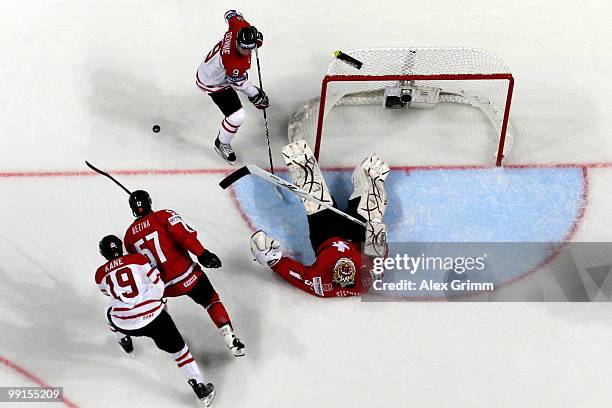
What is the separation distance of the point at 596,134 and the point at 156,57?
2.96 m

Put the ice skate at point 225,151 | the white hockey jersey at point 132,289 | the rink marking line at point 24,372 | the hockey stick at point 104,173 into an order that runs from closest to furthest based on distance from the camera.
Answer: the white hockey jersey at point 132,289 < the rink marking line at point 24,372 < the hockey stick at point 104,173 < the ice skate at point 225,151

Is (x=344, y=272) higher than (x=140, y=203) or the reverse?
the reverse

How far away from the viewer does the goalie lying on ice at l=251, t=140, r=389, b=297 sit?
531 centimetres

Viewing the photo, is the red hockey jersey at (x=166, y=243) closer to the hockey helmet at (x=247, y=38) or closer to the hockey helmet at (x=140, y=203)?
the hockey helmet at (x=140, y=203)

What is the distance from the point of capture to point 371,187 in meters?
5.58

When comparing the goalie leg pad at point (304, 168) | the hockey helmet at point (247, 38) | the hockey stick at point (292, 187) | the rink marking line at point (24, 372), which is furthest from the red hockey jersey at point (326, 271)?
the rink marking line at point (24, 372)

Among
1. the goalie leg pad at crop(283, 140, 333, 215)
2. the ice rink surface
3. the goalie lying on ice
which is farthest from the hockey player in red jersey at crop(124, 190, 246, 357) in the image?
the goalie leg pad at crop(283, 140, 333, 215)

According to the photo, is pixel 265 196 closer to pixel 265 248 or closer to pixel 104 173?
pixel 265 248

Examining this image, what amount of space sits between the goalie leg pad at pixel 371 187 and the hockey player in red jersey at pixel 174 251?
3.29ft

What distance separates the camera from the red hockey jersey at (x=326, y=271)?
529 centimetres

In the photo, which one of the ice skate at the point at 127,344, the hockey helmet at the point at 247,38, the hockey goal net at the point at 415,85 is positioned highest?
the hockey helmet at the point at 247,38

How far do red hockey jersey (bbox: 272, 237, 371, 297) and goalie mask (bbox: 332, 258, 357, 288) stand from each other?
0.02 m

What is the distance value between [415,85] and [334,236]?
1.23 m

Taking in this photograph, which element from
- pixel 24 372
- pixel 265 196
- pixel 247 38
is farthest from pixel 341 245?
pixel 24 372
